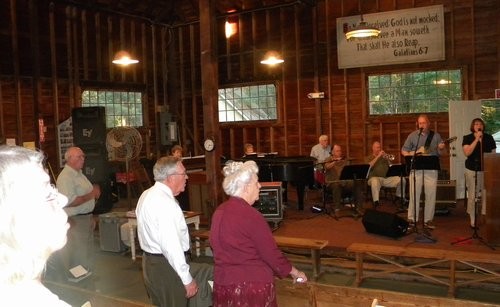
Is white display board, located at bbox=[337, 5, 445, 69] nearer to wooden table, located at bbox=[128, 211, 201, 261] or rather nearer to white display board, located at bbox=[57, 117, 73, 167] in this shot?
wooden table, located at bbox=[128, 211, 201, 261]

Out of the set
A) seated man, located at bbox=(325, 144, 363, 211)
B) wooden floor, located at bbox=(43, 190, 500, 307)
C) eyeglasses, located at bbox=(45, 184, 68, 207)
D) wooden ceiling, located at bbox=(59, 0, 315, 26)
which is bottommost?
wooden floor, located at bbox=(43, 190, 500, 307)

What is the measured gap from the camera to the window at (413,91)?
10398 mm

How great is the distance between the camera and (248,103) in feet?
42.1

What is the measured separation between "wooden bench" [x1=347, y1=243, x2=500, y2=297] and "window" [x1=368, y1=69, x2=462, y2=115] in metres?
5.55

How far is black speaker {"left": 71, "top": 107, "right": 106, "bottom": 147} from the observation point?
9953mm

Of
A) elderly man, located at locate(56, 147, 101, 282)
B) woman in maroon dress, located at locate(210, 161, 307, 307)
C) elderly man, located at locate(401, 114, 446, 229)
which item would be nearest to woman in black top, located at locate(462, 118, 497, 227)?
elderly man, located at locate(401, 114, 446, 229)

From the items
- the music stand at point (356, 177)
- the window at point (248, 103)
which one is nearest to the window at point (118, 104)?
the window at point (248, 103)

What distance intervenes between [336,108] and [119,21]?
583cm

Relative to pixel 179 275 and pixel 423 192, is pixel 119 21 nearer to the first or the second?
pixel 423 192

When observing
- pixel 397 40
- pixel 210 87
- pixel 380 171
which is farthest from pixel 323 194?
pixel 397 40

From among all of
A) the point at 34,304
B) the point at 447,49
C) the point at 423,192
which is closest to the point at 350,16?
the point at 447,49

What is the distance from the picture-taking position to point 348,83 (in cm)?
1139

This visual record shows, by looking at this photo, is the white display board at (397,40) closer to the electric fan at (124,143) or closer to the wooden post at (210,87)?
the wooden post at (210,87)

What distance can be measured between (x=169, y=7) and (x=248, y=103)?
3317 millimetres
